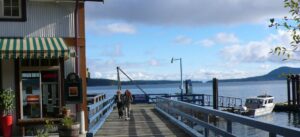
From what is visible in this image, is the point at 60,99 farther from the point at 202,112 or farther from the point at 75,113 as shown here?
the point at 202,112

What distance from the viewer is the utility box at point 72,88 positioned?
17.8 m

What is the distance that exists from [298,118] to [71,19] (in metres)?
42.4

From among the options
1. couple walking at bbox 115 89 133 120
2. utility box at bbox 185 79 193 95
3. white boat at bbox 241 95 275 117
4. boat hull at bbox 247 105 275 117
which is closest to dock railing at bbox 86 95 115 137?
couple walking at bbox 115 89 133 120

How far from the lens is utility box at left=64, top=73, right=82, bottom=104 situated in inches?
700

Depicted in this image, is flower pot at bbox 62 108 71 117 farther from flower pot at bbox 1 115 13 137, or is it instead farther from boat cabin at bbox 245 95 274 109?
boat cabin at bbox 245 95 274 109

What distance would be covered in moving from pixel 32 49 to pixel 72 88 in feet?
6.96

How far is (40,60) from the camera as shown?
18.3 metres

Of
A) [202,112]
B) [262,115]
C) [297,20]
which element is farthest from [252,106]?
[297,20]

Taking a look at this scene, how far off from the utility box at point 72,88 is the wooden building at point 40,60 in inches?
23.9

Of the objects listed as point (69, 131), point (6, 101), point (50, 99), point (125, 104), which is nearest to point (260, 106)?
point (125, 104)

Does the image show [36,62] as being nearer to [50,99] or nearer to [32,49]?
[50,99]

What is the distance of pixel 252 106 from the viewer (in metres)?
61.1

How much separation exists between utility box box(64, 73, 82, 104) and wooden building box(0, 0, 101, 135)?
606 mm

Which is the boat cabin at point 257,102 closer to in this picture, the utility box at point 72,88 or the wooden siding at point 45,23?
the wooden siding at point 45,23
